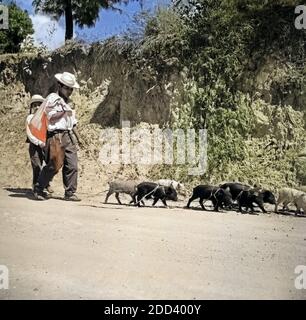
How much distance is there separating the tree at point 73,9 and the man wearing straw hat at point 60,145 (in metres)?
12.5

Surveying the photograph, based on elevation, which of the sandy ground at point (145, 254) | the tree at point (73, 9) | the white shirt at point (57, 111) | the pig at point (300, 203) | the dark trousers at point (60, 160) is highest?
the tree at point (73, 9)

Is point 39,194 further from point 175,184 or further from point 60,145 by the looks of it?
point 175,184

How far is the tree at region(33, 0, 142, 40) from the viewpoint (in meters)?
22.5

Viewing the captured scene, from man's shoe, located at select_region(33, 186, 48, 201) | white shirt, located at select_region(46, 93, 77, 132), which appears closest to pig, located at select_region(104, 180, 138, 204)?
man's shoe, located at select_region(33, 186, 48, 201)

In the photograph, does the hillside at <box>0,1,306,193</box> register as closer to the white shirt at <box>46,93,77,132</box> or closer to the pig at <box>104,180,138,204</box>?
the pig at <box>104,180,138,204</box>

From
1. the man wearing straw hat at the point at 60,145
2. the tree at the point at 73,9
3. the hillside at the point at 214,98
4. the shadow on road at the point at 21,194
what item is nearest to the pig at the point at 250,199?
the hillside at the point at 214,98

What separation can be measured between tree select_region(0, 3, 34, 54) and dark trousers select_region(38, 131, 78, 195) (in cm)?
1639

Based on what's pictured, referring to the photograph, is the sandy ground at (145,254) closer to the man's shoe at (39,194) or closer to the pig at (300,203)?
the pig at (300,203)

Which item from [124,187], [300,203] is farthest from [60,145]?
[300,203]

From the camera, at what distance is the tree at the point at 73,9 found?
74.0 ft

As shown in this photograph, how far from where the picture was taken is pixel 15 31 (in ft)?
88.5

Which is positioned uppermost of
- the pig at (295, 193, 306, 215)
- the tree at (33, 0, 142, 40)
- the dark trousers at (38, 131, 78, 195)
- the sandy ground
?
the tree at (33, 0, 142, 40)
